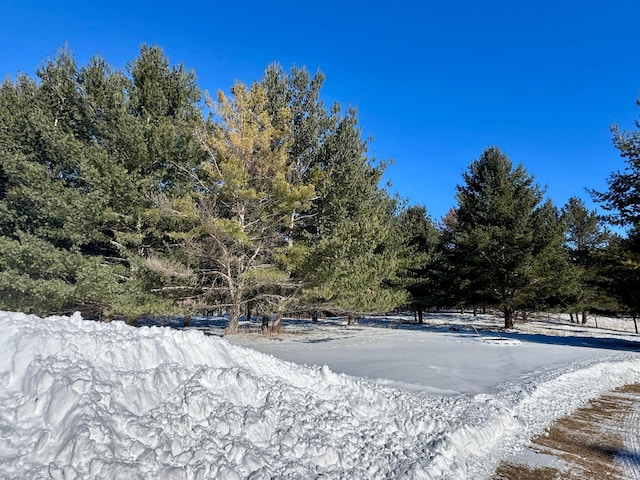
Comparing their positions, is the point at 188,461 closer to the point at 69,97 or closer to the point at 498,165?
the point at 69,97

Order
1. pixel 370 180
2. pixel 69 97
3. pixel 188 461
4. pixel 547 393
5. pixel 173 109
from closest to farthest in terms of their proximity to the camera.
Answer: pixel 188 461 → pixel 547 393 → pixel 69 97 → pixel 173 109 → pixel 370 180

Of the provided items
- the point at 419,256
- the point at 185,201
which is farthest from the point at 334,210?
the point at 419,256

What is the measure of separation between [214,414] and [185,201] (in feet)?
30.5

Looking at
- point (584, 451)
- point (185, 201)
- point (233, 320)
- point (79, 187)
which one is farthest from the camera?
point (233, 320)

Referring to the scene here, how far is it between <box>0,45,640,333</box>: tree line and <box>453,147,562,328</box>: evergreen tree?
4.79 m

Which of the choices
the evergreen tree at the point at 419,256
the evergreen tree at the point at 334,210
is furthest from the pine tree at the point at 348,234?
the evergreen tree at the point at 419,256

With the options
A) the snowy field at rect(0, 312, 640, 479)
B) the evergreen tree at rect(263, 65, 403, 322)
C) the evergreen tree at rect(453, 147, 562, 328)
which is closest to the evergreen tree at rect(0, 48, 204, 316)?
the evergreen tree at rect(263, 65, 403, 322)

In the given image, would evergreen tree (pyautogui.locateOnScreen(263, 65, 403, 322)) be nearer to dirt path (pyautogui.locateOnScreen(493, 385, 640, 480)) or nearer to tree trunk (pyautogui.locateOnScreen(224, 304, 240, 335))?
tree trunk (pyautogui.locateOnScreen(224, 304, 240, 335))

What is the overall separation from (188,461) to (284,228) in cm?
1252

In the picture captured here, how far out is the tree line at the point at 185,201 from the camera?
1177 centimetres

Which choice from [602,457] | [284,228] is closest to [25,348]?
[602,457]

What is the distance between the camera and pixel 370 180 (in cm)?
1670

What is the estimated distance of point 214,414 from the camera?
11.8 feet

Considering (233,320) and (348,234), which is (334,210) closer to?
(348,234)
